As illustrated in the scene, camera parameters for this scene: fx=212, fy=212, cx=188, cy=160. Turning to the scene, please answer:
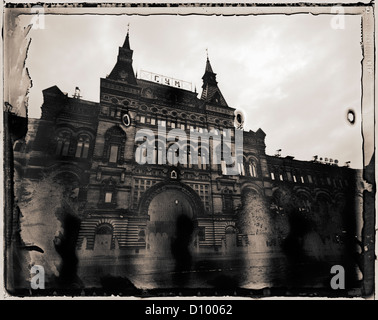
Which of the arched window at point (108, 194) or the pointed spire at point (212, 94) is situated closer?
the arched window at point (108, 194)

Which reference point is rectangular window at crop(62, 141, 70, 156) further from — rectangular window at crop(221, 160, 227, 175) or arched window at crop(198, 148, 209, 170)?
rectangular window at crop(221, 160, 227, 175)

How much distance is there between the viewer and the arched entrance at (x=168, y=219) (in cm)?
920

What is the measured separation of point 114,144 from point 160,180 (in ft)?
10.8

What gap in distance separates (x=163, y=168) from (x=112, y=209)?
3.12 m

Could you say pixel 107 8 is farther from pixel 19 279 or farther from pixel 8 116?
pixel 19 279

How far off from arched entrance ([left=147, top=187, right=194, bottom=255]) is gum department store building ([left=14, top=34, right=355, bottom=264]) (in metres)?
0.05

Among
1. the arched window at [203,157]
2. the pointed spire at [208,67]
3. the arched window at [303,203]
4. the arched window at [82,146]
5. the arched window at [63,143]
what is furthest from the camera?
the arched window at [203,157]

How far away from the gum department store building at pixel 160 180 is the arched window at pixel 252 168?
0.07 meters

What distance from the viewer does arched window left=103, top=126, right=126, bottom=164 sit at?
11.3 meters

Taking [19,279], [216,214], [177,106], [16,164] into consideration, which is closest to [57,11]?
[16,164]

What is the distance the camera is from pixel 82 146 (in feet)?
35.9

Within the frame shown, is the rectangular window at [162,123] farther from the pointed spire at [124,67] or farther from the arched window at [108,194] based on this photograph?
the arched window at [108,194]

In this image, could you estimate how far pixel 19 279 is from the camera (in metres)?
7.18

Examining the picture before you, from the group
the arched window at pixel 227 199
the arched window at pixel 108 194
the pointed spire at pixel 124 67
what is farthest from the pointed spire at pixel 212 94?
the arched window at pixel 108 194
